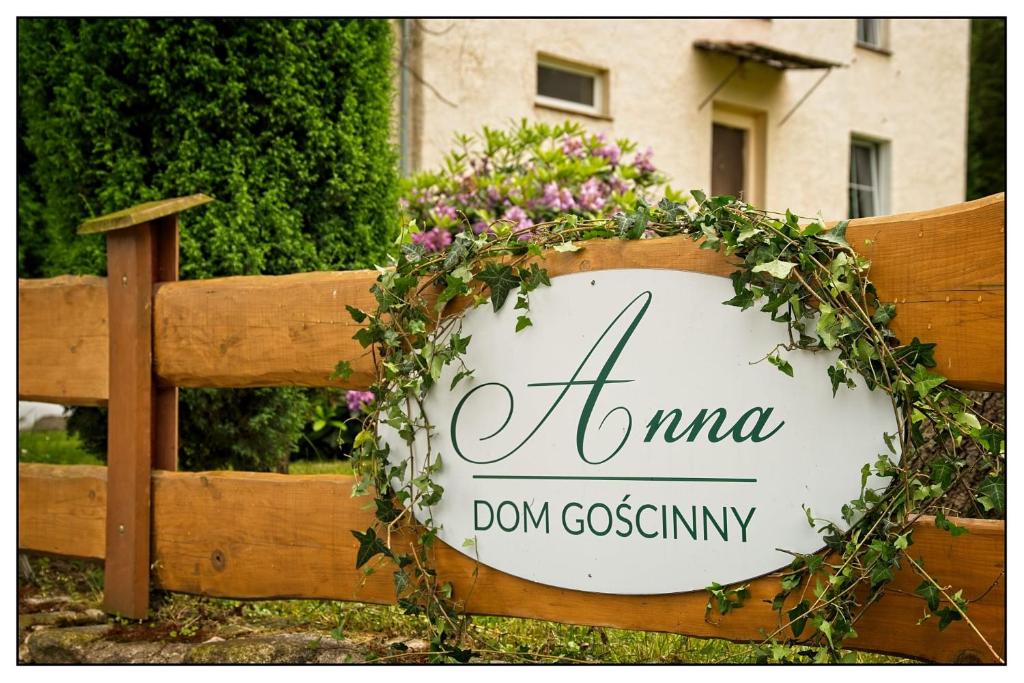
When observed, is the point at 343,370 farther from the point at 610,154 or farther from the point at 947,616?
the point at 610,154

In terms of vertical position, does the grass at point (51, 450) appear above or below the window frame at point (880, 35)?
below

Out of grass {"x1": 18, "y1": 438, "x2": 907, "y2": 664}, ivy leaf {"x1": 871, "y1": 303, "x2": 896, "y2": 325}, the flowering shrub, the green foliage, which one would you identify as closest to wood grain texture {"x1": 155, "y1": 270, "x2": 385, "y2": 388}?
grass {"x1": 18, "y1": 438, "x2": 907, "y2": 664}

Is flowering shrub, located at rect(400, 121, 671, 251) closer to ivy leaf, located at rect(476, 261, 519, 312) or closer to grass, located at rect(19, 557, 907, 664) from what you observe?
grass, located at rect(19, 557, 907, 664)

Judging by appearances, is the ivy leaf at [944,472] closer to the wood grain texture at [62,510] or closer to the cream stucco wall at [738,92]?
the wood grain texture at [62,510]

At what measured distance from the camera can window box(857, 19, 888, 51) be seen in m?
10.7

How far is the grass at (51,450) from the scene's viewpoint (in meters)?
5.17

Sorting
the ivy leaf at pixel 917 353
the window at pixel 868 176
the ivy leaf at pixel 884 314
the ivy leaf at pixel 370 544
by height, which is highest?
the window at pixel 868 176

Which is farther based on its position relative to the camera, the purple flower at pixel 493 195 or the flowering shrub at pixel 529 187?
the purple flower at pixel 493 195

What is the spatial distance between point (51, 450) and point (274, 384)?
3.12 metres

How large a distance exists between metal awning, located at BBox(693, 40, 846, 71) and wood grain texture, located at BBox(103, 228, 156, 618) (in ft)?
22.8

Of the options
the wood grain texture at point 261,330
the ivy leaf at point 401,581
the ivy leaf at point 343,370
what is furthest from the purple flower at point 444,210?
the ivy leaf at point 401,581

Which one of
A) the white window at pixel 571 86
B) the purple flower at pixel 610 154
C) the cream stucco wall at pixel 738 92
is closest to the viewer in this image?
the purple flower at pixel 610 154

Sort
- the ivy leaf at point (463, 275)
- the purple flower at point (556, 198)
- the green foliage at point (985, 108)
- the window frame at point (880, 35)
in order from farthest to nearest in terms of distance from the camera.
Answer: the green foliage at point (985, 108) < the window frame at point (880, 35) < the purple flower at point (556, 198) < the ivy leaf at point (463, 275)

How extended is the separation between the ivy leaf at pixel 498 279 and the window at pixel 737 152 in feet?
25.1
